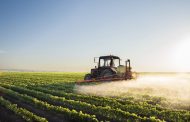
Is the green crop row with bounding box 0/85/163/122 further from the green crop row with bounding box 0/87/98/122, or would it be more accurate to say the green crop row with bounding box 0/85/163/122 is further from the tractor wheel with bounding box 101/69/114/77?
the tractor wheel with bounding box 101/69/114/77

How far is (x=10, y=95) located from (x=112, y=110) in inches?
323

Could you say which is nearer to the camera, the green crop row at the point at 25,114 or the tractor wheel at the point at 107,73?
the green crop row at the point at 25,114

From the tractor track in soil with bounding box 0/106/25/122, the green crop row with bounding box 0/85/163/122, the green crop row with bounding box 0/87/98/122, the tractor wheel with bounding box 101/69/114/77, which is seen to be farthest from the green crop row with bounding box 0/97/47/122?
the tractor wheel with bounding box 101/69/114/77

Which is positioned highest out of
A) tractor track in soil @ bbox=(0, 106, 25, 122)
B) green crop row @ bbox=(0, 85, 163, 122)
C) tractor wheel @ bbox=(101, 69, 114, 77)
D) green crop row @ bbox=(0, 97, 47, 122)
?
tractor wheel @ bbox=(101, 69, 114, 77)

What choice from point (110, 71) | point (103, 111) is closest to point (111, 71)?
point (110, 71)

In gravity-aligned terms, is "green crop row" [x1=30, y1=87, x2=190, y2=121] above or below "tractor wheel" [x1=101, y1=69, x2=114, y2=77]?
below

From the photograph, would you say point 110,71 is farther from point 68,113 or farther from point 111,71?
point 68,113

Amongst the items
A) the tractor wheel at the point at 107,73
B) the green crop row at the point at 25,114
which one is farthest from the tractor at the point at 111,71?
the green crop row at the point at 25,114

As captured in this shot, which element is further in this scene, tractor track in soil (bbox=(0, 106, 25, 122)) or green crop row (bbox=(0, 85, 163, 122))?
tractor track in soil (bbox=(0, 106, 25, 122))

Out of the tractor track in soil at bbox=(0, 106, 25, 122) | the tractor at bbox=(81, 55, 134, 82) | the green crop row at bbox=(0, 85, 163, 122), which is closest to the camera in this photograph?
the green crop row at bbox=(0, 85, 163, 122)

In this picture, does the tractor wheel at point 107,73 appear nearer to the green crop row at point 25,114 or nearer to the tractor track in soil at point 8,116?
the green crop row at point 25,114

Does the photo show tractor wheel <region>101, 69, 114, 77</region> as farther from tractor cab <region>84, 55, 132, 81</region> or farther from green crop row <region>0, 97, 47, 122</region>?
green crop row <region>0, 97, 47, 122</region>

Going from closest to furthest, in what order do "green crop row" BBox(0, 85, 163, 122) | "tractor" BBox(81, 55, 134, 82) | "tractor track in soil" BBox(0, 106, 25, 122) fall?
"green crop row" BBox(0, 85, 163, 122)
"tractor track in soil" BBox(0, 106, 25, 122)
"tractor" BBox(81, 55, 134, 82)

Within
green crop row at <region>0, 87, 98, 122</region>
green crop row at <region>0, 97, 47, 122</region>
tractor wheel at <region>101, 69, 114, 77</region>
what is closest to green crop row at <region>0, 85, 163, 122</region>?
green crop row at <region>0, 87, 98, 122</region>
